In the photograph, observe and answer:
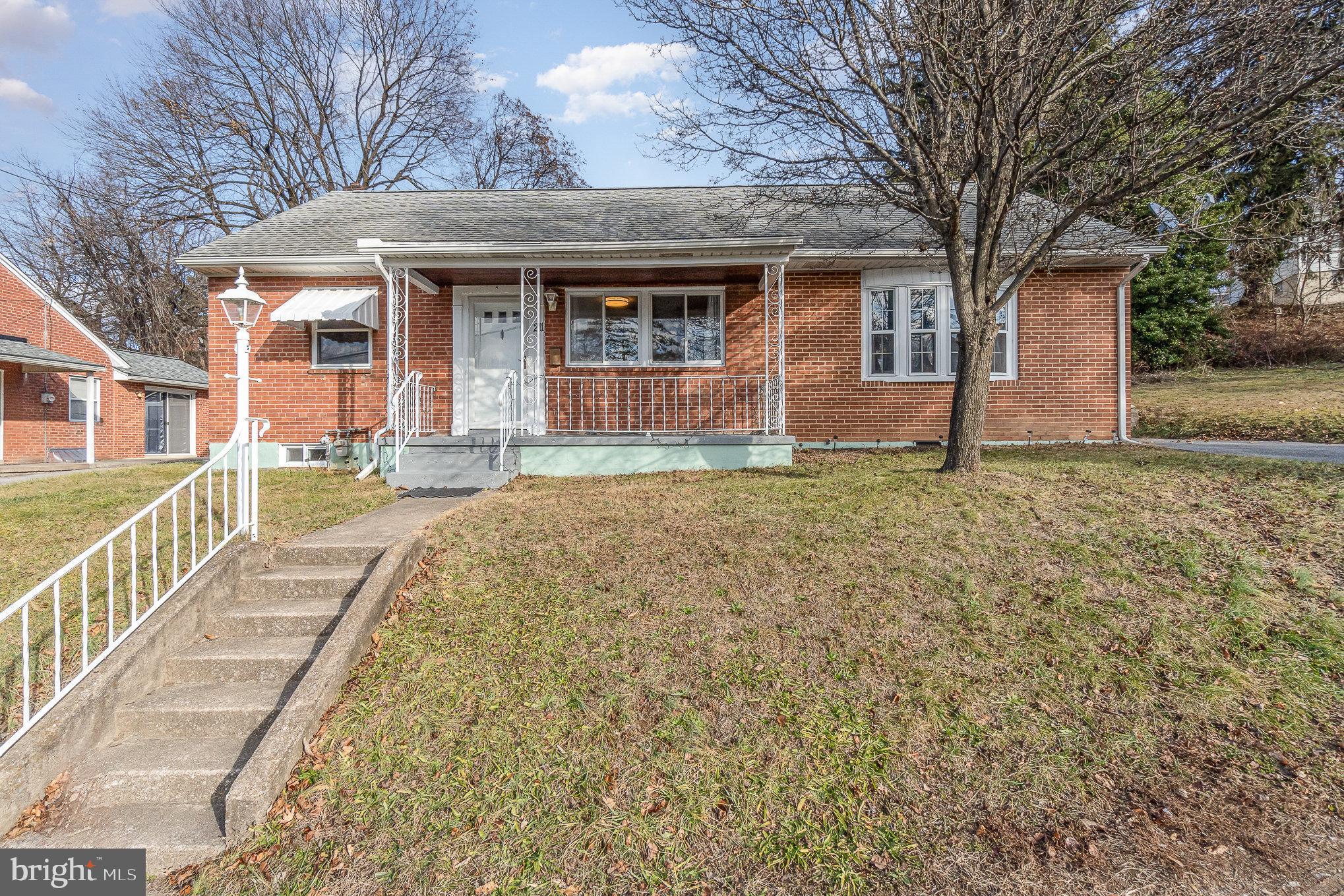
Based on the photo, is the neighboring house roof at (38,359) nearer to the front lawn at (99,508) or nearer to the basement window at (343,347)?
the front lawn at (99,508)

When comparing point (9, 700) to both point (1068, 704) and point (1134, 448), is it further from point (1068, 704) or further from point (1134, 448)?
point (1134, 448)

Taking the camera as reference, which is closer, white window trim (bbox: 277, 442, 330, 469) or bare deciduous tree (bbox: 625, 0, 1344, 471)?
bare deciduous tree (bbox: 625, 0, 1344, 471)

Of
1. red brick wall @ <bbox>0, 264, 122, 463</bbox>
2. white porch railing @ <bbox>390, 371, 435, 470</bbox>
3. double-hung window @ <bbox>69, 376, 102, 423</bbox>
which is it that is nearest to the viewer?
white porch railing @ <bbox>390, 371, 435, 470</bbox>

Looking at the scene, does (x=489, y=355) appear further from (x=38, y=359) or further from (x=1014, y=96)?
(x=38, y=359)

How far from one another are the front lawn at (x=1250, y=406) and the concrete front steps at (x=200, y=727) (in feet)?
49.2

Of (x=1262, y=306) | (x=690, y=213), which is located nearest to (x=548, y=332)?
(x=690, y=213)

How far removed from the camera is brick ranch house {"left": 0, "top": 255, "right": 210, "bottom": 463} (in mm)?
15938

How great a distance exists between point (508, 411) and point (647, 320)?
9.18 ft

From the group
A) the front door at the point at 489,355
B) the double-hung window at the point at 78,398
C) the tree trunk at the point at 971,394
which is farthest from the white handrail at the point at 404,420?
the double-hung window at the point at 78,398

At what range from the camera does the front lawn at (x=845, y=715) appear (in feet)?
8.28

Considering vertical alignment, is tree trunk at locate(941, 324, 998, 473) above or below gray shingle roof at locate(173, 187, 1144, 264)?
below

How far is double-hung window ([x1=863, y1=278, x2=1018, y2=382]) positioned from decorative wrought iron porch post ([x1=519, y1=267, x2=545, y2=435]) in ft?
17.7

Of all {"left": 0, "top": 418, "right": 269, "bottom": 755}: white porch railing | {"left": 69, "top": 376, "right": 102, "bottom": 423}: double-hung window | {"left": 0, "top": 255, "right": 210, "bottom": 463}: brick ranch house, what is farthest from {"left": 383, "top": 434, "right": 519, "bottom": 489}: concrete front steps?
{"left": 69, "top": 376, "right": 102, "bottom": 423}: double-hung window

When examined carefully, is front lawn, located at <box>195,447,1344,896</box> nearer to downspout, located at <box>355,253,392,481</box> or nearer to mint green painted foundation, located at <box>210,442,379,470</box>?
downspout, located at <box>355,253,392,481</box>
